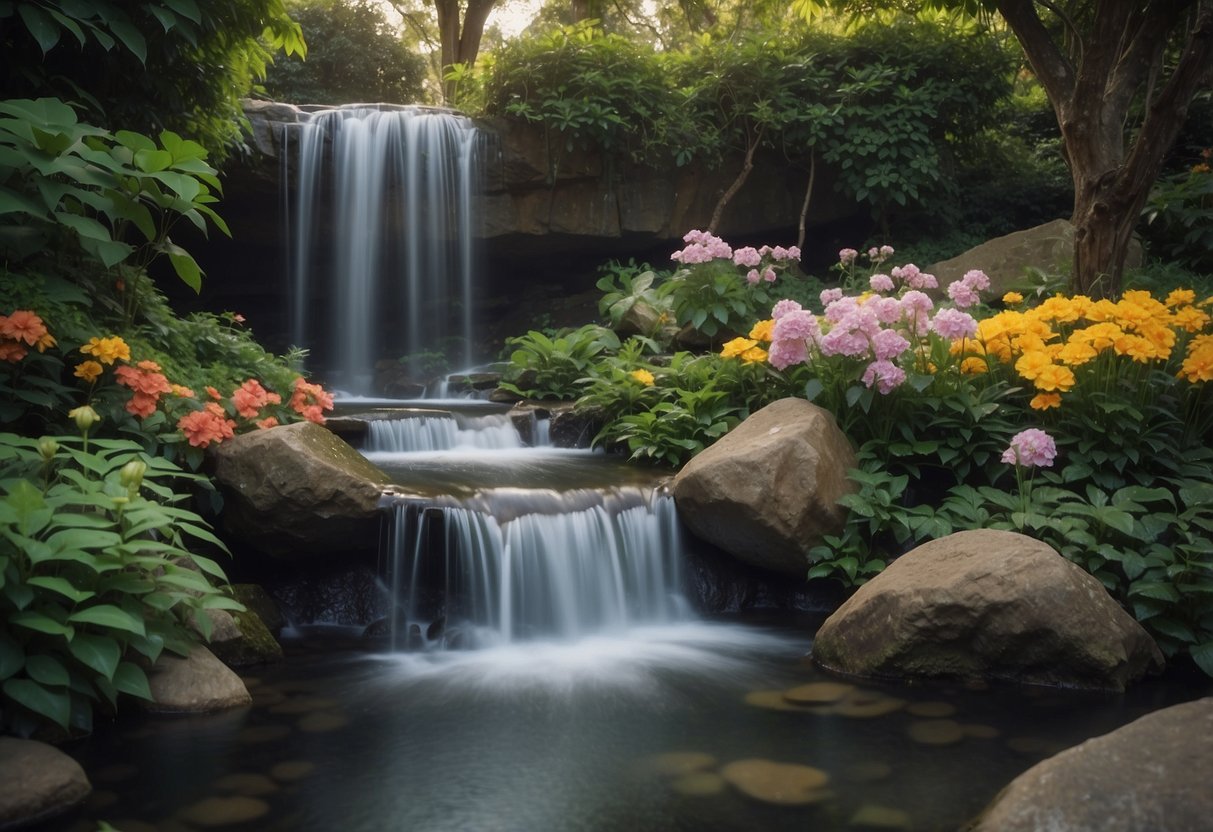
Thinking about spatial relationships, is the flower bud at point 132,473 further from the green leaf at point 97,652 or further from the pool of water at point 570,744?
the pool of water at point 570,744

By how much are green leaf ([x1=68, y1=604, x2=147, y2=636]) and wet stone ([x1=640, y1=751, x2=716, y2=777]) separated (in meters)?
1.75

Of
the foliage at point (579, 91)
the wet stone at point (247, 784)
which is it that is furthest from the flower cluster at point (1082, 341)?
the foliage at point (579, 91)

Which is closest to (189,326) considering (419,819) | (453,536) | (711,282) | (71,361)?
(71,361)

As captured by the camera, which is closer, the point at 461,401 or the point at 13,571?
the point at 13,571

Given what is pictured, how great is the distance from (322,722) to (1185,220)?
30.5 feet

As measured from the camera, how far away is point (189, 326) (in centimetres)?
578

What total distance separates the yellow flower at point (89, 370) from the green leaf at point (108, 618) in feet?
5.06

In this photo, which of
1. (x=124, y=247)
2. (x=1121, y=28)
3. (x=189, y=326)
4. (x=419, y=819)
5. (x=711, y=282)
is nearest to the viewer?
(x=419, y=819)

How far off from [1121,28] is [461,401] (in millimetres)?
6009

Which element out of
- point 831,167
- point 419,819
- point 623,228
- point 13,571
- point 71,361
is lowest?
point 419,819

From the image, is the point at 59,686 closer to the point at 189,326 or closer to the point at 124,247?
the point at 124,247

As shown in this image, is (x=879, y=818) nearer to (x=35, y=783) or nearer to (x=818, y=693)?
(x=818, y=693)

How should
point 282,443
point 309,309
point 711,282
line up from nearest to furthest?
point 282,443 → point 711,282 → point 309,309

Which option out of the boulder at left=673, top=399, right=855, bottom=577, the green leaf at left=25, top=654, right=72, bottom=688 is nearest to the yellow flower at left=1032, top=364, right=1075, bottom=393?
the boulder at left=673, top=399, right=855, bottom=577
